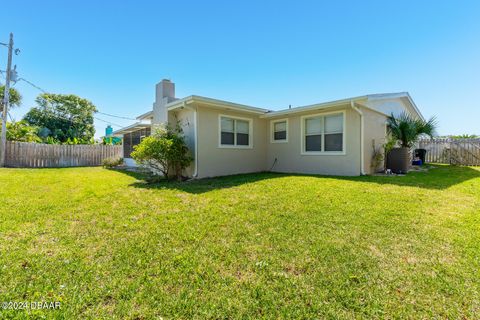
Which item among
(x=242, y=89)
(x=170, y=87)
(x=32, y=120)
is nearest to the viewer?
(x=170, y=87)

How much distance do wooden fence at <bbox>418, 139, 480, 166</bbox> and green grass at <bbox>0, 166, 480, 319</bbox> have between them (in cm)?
1315

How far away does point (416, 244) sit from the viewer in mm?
3133

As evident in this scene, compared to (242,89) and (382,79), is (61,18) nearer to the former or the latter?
(242,89)

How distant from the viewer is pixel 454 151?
15102 mm

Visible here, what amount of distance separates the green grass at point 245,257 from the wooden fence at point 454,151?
A: 13145mm

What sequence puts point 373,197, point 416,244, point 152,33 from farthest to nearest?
point 152,33, point 373,197, point 416,244

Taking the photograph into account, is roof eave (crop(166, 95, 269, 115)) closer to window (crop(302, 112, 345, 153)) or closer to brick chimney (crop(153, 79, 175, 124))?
brick chimney (crop(153, 79, 175, 124))

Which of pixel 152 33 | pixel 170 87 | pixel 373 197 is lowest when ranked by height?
pixel 373 197

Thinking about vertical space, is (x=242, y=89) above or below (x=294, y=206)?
above

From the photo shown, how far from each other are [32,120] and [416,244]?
4086cm

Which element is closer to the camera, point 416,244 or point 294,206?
point 416,244

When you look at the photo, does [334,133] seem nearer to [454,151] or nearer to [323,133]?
[323,133]

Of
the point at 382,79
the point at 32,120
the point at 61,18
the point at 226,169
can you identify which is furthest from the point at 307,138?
the point at 32,120

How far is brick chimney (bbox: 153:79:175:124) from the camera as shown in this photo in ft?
33.3
